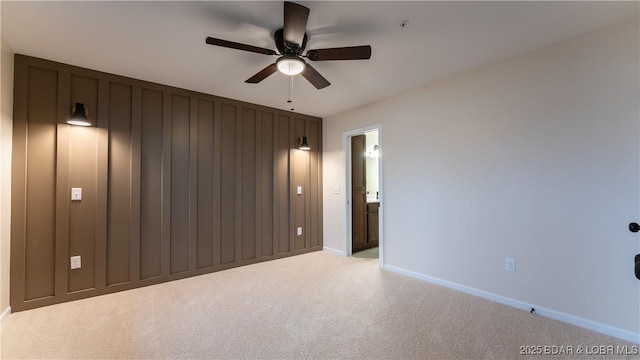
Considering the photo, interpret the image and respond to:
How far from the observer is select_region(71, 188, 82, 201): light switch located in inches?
116

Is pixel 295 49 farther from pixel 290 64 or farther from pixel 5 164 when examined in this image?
pixel 5 164

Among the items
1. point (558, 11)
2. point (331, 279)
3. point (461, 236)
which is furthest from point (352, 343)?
point (558, 11)

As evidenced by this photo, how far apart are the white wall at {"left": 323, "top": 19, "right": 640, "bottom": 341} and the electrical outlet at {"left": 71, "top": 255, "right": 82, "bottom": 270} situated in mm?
3689

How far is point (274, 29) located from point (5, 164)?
268 cm

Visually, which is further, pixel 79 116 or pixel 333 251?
pixel 333 251

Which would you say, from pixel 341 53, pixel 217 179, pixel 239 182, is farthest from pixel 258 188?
pixel 341 53

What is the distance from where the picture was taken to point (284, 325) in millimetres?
2400

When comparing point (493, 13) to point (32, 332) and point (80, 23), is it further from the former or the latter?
point (32, 332)

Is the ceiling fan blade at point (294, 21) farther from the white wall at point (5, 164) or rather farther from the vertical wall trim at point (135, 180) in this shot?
the white wall at point (5, 164)

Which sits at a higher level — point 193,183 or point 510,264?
point 193,183

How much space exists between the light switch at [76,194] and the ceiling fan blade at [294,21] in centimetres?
270

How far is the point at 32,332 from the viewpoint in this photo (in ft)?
7.53

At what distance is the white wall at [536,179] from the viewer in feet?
7.34

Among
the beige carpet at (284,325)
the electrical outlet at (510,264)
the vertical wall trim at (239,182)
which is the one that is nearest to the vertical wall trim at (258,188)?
the vertical wall trim at (239,182)
